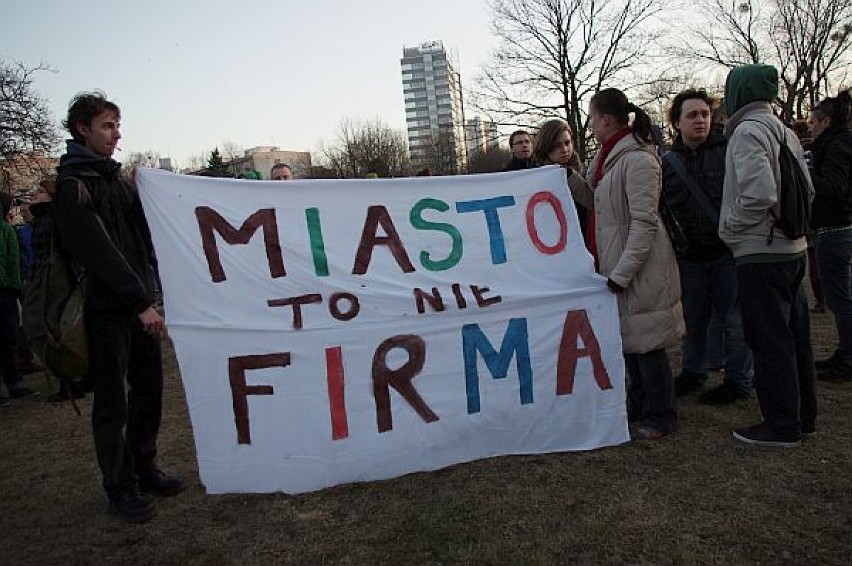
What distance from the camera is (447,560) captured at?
96.6 inches

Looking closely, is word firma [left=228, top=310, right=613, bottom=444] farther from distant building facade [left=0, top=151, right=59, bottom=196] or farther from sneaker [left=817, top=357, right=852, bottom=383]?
distant building facade [left=0, top=151, right=59, bottom=196]

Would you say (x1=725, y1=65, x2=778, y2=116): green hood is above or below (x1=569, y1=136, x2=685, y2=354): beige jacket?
above

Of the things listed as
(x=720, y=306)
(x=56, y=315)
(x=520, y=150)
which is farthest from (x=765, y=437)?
(x=56, y=315)

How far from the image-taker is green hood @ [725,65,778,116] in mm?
3264

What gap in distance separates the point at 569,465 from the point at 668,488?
0.50 meters

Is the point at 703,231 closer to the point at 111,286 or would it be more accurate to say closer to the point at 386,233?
the point at 386,233

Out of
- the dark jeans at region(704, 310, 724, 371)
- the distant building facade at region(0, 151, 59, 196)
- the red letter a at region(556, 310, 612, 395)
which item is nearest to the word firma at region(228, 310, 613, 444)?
the red letter a at region(556, 310, 612, 395)

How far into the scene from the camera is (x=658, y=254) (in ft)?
11.2

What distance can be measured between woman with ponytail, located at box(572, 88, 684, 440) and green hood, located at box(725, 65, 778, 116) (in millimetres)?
463

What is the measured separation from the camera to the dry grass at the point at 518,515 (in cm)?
248

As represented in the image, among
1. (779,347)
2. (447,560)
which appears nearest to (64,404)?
(447,560)

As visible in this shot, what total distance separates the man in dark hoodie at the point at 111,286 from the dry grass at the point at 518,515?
1.06ft

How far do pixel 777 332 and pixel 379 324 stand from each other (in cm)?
206

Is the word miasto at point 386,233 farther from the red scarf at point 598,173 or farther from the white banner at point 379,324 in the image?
the red scarf at point 598,173
